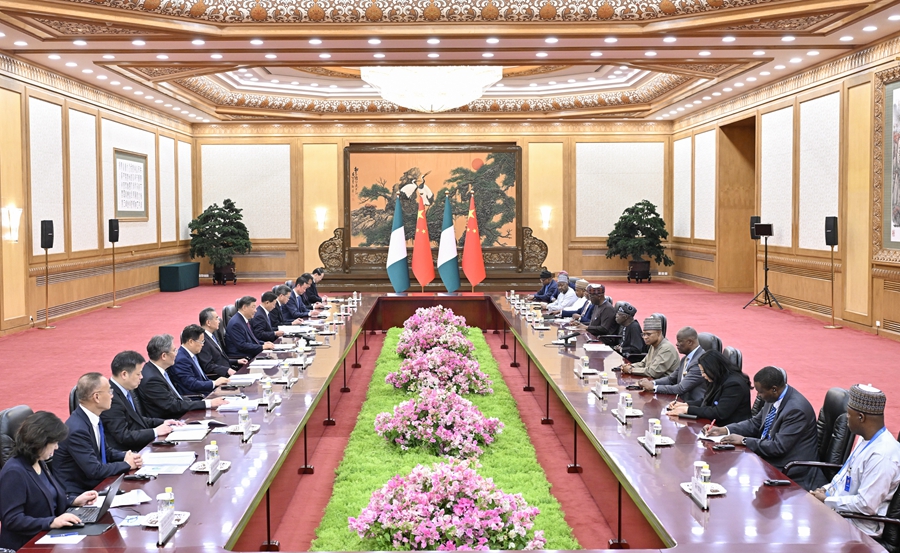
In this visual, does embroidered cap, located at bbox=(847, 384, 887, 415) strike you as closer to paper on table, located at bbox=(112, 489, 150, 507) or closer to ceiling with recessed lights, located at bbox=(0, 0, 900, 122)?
paper on table, located at bbox=(112, 489, 150, 507)

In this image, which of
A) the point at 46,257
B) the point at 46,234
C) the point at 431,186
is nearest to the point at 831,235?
the point at 431,186

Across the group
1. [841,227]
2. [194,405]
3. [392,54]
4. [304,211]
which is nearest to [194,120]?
[304,211]

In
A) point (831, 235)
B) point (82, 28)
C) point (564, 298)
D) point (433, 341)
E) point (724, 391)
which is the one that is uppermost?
point (82, 28)

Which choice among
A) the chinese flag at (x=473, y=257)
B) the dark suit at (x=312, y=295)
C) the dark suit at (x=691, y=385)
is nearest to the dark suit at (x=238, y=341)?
the dark suit at (x=691, y=385)

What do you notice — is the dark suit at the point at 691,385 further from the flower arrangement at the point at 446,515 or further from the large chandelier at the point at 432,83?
the large chandelier at the point at 432,83

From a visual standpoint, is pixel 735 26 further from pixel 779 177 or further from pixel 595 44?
pixel 779 177

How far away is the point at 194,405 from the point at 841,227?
1019 centimetres

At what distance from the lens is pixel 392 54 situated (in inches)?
439

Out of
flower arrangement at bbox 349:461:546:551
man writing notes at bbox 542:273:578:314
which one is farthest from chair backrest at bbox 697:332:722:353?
man writing notes at bbox 542:273:578:314

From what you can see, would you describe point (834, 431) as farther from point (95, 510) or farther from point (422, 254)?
point (422, 254)

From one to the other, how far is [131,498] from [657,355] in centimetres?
423

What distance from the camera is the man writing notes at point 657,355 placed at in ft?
20.3

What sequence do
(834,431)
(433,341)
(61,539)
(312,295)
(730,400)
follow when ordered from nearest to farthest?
(61,539) < (834,431) < (730,400) < (433,341) < (312,295)

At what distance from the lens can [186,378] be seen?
5.92m
